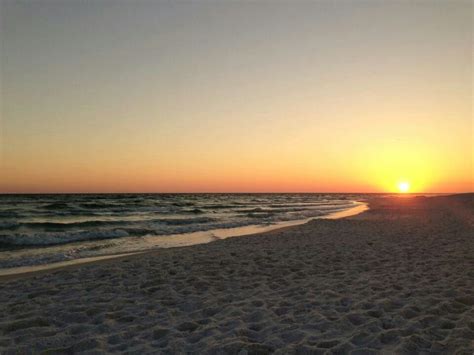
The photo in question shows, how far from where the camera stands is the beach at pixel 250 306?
4488mm

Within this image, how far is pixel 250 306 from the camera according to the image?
228 inches

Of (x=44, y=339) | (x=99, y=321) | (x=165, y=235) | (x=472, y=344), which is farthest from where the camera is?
(x=165, y=235)

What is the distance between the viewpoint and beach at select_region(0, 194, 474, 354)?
4.49 meters

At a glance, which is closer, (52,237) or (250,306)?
(250,306)

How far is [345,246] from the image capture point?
11.7 metres

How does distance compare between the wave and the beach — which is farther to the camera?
the wave

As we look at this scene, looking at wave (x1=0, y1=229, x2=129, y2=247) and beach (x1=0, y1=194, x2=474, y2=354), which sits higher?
beach (x1=0, y1=194, x2=474, y2=354)

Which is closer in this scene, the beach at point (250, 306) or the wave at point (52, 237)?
the beach at point (250, 306)

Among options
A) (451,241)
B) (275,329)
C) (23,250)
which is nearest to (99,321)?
(275,329)

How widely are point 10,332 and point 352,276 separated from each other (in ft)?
19.9

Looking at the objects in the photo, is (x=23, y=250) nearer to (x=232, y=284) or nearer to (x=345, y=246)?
(x=232, y=284)

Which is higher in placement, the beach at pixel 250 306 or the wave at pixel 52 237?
the beach at pixel 250 306

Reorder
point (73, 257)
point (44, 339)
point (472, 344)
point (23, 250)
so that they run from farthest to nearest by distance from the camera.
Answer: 1. point (23, 250)
2. point (73, 257)
3. point (44, 339)
4. point (472, 344)

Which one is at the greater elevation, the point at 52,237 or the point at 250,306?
the point at 250,306
